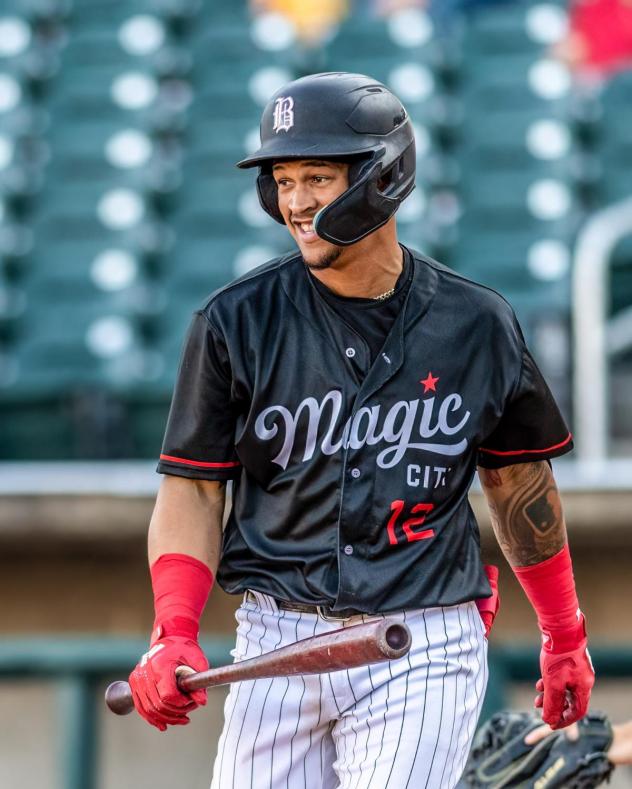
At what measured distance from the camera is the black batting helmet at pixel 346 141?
221 centimetres

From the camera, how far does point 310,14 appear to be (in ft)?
25.6

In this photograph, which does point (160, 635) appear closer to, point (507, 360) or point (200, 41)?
point (507, 360)

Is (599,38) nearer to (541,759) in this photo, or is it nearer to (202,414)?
(541,759)

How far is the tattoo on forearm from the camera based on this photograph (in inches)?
99.0

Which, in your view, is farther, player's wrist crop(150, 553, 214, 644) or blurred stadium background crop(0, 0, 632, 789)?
blurred stadium background crop(0, 0, 632, 789)

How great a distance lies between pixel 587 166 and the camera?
7.12 meters

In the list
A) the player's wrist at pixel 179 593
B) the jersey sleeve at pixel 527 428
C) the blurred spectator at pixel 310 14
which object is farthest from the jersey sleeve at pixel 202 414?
the blurred spectator at pixel 310 14

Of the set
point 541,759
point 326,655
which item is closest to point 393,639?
point 326,655

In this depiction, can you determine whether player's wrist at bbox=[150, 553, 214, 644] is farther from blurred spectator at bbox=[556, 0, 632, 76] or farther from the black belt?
blurred spectator at bbox=[556, 0, 632, 76]

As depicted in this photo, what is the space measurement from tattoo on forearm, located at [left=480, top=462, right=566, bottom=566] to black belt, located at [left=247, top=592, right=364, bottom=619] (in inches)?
16.3

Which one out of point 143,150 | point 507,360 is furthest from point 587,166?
point 507,360

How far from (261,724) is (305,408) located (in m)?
0.51

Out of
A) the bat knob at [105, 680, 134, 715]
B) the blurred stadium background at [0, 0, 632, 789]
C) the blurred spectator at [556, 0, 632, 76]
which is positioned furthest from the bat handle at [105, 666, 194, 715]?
the blurred spectator at [556, 0, 632, 76]

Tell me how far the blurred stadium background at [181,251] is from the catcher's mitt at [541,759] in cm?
143
